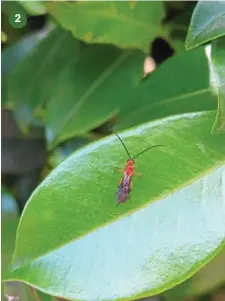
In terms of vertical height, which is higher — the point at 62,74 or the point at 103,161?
the point at 103,161

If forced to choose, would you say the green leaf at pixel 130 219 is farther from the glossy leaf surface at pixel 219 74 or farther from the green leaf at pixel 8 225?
the green leaf at pixel 8 225

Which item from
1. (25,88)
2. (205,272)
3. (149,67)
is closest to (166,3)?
(149,67)

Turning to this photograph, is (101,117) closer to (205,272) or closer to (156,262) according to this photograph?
(205,272)

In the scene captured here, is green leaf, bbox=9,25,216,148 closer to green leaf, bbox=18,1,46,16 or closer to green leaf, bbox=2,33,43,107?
green leaf, bbox=2,33,43,107

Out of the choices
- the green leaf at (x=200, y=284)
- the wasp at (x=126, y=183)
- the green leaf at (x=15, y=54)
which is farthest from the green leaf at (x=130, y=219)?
the green leaf at (x=15, y=54)

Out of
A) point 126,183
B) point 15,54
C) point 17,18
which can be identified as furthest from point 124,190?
point 15,54
